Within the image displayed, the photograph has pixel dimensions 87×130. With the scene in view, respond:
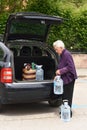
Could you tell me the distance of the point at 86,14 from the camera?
18562mm

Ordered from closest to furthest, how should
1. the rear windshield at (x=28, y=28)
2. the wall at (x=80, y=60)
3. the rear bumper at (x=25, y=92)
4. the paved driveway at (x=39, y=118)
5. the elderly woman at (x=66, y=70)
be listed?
the paved driveway at (x=39, y=118)
the rear bumper at (x=25, y=92)
the elderly woman at (x=66, y=70)
the rear windshield at (x=28, y=28)
the wall at (x=80, y=60)

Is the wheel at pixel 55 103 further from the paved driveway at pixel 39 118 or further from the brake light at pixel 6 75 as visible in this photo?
the brake light at pixel 6 75

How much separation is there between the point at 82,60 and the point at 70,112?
936 centimetres

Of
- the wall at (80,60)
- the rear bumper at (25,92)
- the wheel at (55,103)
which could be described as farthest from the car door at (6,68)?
the wall at (80,60)

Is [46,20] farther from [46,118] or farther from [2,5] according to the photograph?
[2,5]

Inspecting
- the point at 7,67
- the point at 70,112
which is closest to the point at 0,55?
the point at 7,67

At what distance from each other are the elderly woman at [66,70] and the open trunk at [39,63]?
79 cm

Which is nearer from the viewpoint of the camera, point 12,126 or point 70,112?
point 12,126

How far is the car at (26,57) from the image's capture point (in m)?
8.88

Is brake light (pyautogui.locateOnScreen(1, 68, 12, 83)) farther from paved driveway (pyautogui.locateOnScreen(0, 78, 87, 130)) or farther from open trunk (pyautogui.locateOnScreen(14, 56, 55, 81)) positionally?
open trunk (pyautogui.locateOnScreen(14, 56, 55, 81))

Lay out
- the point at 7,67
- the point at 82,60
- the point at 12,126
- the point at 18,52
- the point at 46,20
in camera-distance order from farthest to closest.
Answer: the point at 82,60 < the point at 18,52 < the point at 46,20 < the point at 7,67 < the point at 12,126

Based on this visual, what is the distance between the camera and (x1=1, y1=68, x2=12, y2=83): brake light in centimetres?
888

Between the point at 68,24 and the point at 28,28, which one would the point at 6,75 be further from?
the point at 68,24

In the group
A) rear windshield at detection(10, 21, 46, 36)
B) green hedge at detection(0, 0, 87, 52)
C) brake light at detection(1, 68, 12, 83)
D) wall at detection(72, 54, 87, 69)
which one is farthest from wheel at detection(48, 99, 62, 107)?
green hedge at detection(0, 0, 87, 52)
